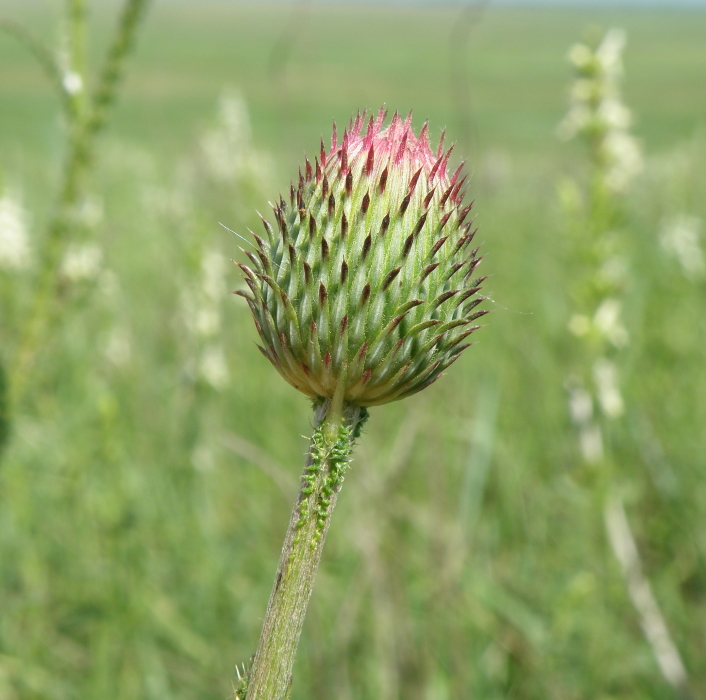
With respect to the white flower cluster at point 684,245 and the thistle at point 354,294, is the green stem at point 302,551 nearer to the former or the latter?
the thistle at point 354,294

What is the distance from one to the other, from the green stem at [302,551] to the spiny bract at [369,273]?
0.06m

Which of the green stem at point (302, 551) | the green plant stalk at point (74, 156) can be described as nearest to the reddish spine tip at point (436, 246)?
the green stem at point (302, 551)

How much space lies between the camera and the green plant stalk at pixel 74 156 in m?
1.96

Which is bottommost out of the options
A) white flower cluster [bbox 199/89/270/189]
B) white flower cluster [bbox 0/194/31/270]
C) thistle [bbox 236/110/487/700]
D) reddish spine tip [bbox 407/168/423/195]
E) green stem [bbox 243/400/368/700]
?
green stem [bbox 243/400/368/700]

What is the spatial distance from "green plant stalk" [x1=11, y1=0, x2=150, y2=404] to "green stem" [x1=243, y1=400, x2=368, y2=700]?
47.5 inches

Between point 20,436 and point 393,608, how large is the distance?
67.7 inches

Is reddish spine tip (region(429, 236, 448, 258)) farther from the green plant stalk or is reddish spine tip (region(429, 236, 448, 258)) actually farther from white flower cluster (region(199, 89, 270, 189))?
white flower cluster (region(199, 89, 270, 189))

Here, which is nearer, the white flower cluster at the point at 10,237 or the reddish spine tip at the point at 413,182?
the reddish spine tip at the point at 413,182

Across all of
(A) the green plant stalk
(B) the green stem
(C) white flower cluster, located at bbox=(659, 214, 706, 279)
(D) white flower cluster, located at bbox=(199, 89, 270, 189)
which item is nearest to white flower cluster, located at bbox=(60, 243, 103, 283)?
(A) the green plant stalk

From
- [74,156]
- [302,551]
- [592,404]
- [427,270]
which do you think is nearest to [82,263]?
[74,156]

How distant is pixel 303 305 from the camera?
108 cm

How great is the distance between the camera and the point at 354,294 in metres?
1.07

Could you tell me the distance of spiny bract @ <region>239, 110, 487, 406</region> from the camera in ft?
3.39

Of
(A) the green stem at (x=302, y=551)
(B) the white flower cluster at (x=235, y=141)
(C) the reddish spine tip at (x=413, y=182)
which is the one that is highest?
(B) the white flower cluster at (x=235, y=141)
